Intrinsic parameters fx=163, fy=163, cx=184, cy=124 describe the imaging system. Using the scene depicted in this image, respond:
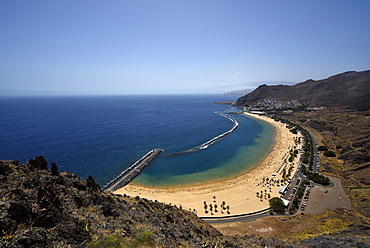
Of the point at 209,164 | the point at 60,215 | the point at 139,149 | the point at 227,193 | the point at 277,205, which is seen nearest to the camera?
the point at 60,215

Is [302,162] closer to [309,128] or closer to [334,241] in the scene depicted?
[334,241]

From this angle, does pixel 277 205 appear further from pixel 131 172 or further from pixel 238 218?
pixel 131 172

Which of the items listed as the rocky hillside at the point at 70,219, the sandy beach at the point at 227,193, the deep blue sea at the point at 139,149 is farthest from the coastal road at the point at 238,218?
Answer: the deep blue sea at the point at 139,149

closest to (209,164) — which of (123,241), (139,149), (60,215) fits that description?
(139,149)

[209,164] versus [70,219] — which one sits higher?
[70,219]

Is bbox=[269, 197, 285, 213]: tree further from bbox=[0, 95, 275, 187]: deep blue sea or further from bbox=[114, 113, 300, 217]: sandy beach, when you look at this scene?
bbox=[0, 95, 275, 187]: deep blue sea

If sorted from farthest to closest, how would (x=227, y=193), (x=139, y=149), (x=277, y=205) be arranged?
(x=139, y=149) < (x=227, y=193) < (x=277, y=205)

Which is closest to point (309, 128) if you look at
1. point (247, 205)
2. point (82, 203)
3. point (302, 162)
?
point (302, 162)

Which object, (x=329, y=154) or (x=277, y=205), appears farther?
(x=329, y=154)
